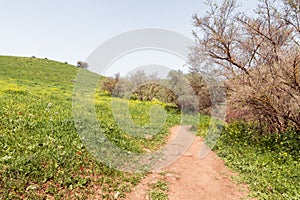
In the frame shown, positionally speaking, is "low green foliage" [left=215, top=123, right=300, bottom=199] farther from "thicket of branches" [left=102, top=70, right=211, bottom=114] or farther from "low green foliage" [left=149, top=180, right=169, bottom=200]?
"thicket of branches" [left=102, top=70, right=211, bottom=114]

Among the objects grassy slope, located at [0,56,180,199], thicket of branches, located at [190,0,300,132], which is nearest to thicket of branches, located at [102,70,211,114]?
thicket of branches, located at [190,0,300,132]

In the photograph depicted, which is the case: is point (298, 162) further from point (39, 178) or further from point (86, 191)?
point (39, 178)

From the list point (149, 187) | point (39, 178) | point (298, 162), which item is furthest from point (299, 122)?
point (39, 178)

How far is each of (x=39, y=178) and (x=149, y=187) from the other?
2.70 meters

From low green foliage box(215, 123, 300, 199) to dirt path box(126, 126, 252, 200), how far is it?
1.57 ft

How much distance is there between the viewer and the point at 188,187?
646 cm

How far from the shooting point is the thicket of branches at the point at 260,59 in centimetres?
895

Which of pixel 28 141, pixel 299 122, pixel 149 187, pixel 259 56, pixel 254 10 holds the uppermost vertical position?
pixel 254 10

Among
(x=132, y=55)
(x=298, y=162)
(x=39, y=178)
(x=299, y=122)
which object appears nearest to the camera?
(x=39, y=178)

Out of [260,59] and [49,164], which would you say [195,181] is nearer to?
[49,164]

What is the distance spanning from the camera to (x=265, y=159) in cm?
834

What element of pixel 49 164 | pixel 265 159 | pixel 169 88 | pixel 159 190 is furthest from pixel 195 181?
pixel 169 88

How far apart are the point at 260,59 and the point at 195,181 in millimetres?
7761

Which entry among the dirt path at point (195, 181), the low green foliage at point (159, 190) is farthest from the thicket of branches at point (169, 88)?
the low green foliage at point (159, 190)
